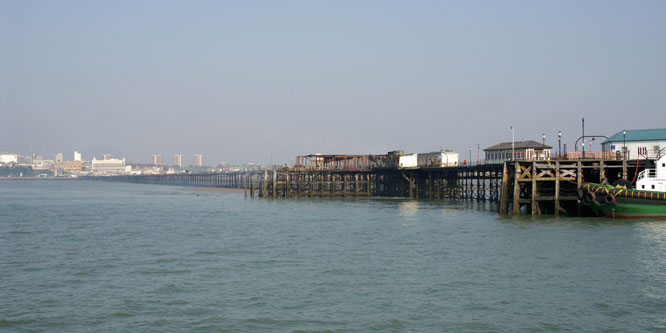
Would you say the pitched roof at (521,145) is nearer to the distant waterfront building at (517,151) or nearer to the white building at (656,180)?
the distant waterfront building at (517,151)

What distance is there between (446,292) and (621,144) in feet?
163

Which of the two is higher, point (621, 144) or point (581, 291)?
point (621, 144)

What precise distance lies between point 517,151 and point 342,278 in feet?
194

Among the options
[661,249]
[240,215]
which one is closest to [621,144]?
[661,249]

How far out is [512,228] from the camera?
5188 cm

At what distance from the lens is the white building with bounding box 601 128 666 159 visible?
6700 cm

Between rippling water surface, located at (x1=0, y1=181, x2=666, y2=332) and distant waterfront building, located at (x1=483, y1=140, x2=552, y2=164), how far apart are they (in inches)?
1170

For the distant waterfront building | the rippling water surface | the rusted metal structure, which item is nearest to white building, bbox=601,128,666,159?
the rusted metal structure

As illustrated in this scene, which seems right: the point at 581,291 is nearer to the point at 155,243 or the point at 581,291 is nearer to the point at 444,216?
the point at 155,243

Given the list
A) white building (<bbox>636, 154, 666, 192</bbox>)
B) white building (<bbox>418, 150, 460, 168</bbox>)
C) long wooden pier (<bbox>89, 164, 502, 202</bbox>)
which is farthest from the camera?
white building (<bbox>418, 150, 460, 168</bbox>)

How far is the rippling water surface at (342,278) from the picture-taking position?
24.2 metres

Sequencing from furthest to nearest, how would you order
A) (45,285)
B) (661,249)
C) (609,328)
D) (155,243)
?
(155,243) → (661,249) → (45,285) → (609,328)

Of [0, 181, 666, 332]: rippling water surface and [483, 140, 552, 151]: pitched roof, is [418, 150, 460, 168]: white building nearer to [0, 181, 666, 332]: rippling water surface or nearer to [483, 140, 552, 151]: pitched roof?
[483, 140, 552, 151]: pitched roof

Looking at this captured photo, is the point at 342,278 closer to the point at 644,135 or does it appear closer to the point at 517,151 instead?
the point at 644,135
